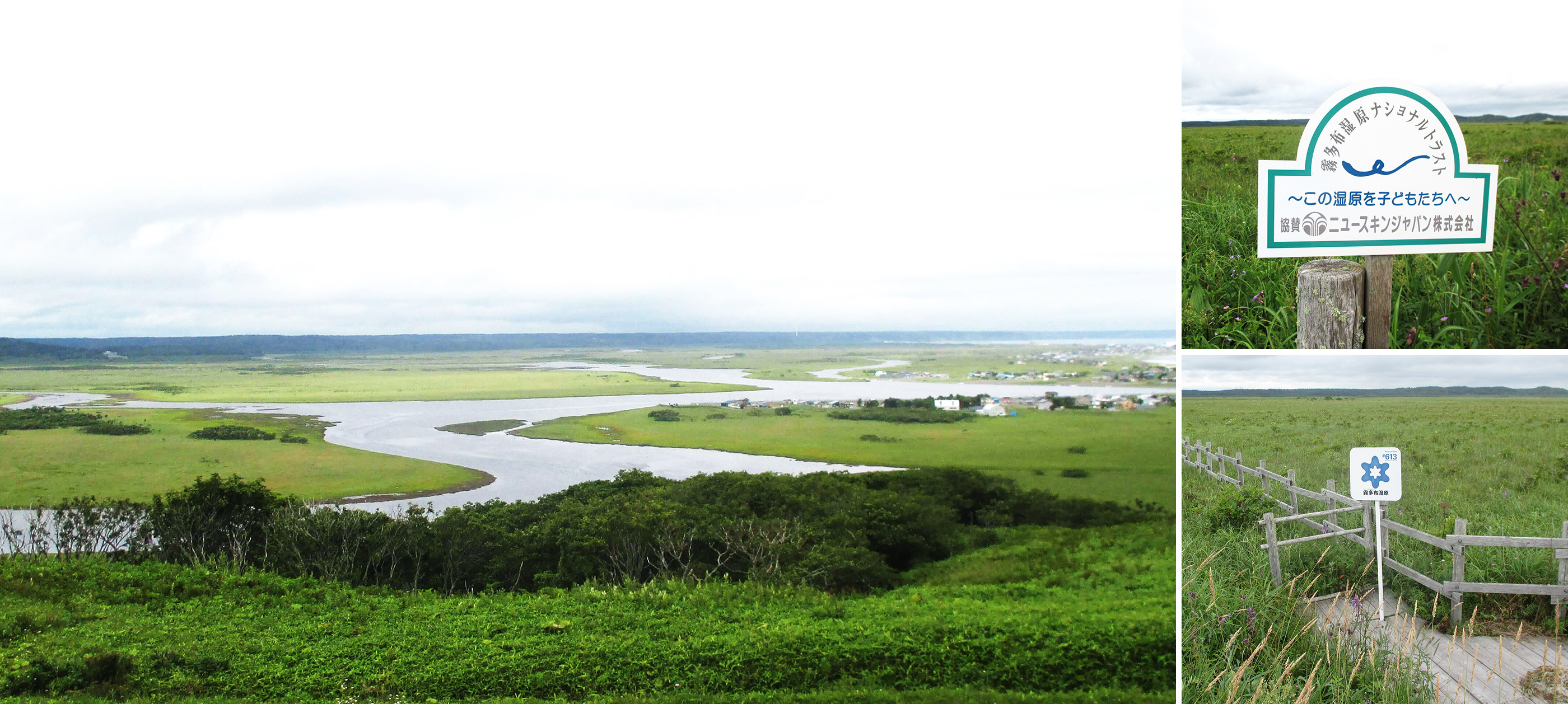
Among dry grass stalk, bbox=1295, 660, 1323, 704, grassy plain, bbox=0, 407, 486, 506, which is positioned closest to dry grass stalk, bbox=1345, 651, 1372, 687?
dry grass stalk, bbox=1295, 660, 1323, 704

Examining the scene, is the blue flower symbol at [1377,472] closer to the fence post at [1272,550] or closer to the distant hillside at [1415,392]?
the distant hillside at [1415,392]

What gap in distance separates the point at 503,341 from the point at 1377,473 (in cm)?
739

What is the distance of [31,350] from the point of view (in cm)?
691

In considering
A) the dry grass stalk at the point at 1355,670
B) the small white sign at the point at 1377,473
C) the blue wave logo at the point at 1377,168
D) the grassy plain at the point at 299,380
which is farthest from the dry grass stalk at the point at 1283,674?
the grassy plain at the point at 299,380

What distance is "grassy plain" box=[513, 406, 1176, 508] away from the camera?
748 cm

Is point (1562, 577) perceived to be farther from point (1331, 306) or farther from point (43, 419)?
point (43, 419)

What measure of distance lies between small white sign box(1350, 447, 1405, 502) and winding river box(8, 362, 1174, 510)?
4843 millimetres

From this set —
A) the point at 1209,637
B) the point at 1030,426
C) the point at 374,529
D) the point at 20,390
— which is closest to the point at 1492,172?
the point at 1209,637

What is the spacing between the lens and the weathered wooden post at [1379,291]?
2844 mm

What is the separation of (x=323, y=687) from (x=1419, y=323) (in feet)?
21.5

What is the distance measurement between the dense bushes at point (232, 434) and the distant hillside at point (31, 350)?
1686mm

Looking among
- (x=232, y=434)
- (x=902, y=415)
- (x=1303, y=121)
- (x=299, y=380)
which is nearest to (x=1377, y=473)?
(x=1303, y=121)

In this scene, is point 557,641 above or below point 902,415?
below

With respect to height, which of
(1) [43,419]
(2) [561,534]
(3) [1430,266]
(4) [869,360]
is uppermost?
(3) [1430,266]
